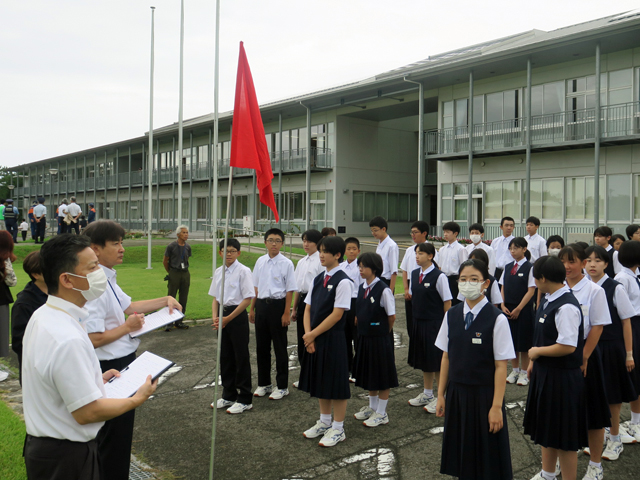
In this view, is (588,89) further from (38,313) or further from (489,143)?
(38,313)

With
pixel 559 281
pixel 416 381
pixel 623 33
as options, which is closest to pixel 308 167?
pixel 623 33

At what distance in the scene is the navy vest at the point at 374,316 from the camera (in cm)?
541

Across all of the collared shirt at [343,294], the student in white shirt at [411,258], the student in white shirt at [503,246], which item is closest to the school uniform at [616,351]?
the collared shirt at [343,294]

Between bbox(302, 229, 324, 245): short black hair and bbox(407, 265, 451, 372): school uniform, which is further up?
bbox(302, 229, 324, 245): short black hair

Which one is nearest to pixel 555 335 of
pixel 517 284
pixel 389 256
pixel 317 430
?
pixel 317 430

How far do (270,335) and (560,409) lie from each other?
12.0ft

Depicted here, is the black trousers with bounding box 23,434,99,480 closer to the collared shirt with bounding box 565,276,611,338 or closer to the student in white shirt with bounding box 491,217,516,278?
the collared shirt with bounding box 565,276,611,338

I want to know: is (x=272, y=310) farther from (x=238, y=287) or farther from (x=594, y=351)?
(x=594, y=351)

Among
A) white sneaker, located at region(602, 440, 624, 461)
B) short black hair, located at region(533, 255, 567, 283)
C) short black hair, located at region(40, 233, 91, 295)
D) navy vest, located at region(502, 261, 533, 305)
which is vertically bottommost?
white sneaker, located at region(602, 440, 624, 461)

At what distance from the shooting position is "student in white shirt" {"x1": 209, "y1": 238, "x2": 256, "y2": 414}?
585 centimetres

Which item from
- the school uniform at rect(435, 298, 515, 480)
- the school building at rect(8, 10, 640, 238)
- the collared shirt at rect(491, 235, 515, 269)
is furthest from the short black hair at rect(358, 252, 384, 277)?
the school building at rect(8, 10, 640, 238)

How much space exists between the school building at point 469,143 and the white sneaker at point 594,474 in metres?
10.4

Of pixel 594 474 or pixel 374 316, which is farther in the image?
pixel 374 316

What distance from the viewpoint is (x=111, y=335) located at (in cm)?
327
